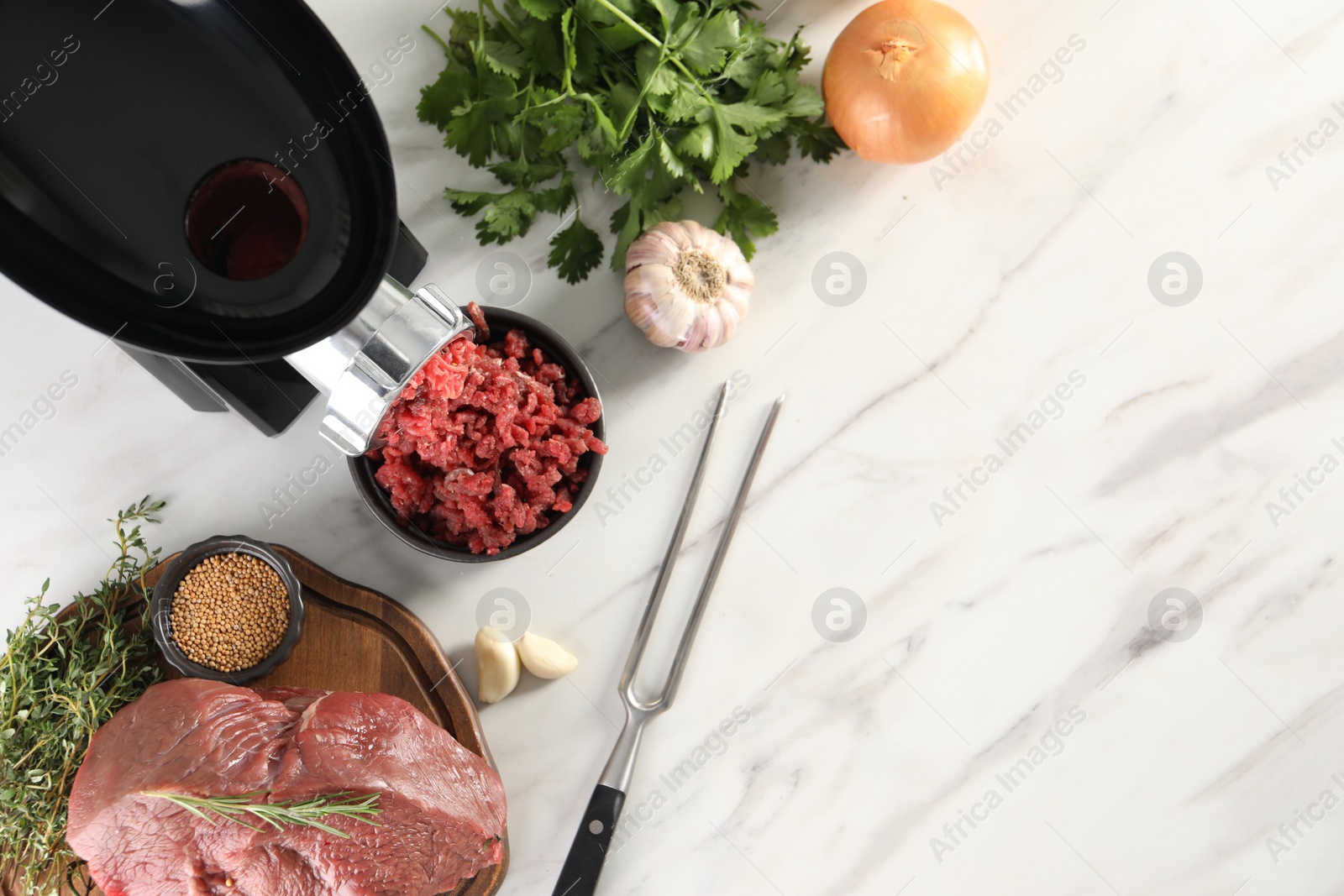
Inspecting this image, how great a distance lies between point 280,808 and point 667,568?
28.7 inches

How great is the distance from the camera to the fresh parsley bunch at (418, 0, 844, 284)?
141 centimetres

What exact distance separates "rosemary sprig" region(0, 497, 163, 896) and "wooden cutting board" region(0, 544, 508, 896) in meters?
0.25

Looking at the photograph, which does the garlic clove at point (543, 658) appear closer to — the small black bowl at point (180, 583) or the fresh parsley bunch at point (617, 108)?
the small black bowl at point (180, 583)

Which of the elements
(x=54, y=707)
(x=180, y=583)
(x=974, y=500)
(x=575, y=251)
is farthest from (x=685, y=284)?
(x=54, y=707)

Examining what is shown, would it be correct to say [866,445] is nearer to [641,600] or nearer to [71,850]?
[641,600]

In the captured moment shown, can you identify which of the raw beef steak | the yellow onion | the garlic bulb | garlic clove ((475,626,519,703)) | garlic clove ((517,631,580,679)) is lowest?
the raw beef steak

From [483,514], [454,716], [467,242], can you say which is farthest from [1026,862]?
[467,242]

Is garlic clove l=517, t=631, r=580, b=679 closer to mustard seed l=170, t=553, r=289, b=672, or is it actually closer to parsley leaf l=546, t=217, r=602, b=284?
mustard seed l=170, t=553, r=289, b=672

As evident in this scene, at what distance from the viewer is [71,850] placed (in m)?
1.39

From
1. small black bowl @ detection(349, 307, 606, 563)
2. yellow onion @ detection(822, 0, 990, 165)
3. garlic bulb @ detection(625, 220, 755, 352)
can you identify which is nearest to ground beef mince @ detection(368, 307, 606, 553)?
small black bowl @ detection(349, 307, 606, 563)

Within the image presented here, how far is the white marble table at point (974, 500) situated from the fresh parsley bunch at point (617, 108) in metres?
0.10

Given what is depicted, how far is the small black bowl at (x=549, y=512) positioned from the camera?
1389 millimetres

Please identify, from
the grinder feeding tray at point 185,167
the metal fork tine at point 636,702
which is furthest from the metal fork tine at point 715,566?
the grinder feeding tray at point 185,167

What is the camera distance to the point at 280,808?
1.24 metres
